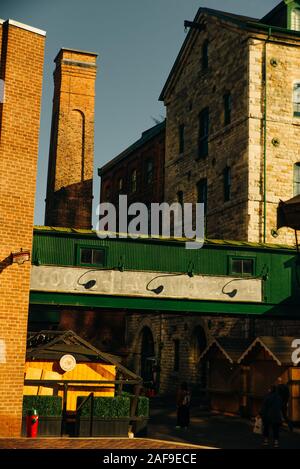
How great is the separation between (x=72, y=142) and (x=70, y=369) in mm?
16851

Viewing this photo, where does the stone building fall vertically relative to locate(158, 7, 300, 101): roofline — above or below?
below

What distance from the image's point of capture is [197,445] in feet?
56.9

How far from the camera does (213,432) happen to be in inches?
817

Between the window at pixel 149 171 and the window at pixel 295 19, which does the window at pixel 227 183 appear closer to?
the window at pixel 295 19

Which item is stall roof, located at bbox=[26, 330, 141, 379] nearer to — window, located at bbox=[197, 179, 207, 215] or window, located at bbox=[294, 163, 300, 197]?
window, located at bbox=[294, 163, 300, 197]

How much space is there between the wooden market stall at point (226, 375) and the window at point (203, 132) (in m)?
10.3

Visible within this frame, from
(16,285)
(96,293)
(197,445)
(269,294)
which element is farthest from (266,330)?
(16,285)

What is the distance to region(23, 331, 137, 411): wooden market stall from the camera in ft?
66.6

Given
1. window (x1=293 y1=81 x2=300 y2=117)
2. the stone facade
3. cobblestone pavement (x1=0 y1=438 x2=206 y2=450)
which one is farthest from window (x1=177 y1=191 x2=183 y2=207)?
cobblestone pavement (x1=0 y1=438 x2=206 y2=450)

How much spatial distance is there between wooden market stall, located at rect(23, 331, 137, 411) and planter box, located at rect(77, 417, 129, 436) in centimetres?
170

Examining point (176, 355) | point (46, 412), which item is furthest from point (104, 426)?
point (176, 355)

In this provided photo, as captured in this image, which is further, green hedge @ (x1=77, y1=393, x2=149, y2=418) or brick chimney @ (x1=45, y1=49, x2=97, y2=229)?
brick chimney @ (x1=45, y1=49, x2=97, y2=229)

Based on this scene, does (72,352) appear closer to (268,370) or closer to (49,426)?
(49,426)

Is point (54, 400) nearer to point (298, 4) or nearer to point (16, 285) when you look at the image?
point (16, 285)
